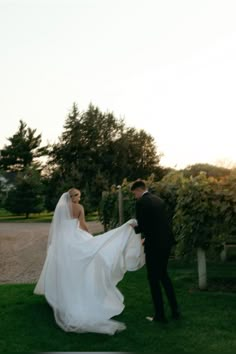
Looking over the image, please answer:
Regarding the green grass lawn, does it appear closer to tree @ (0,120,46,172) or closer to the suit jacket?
the suit jacket

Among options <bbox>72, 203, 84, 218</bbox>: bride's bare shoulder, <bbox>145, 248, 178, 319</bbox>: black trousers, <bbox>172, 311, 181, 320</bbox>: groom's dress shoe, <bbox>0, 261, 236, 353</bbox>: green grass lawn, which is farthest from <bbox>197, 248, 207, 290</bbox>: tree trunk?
<bbox>72, 203, 84, 218</bbox>: bride's bare shoulder

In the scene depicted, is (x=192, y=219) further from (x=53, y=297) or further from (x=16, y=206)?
(x=16, y=206)

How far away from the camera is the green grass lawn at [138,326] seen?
6.32 m

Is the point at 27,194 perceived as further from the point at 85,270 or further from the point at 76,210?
the point at 85,270

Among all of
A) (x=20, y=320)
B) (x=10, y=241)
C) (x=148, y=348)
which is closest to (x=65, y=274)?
(x=20, y=320)

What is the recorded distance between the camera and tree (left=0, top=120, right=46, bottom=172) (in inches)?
2596

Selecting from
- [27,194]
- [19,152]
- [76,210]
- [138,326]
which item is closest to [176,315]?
[138,326]

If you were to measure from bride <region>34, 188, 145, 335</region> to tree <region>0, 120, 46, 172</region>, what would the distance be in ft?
188

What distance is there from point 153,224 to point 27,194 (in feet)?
144

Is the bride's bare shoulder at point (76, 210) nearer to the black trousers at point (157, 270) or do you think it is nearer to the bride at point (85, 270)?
the bride at point (85, 270)

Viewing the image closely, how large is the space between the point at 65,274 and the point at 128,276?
4285 millimetres

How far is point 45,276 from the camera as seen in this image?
853 centimetres

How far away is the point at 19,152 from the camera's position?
6594cm

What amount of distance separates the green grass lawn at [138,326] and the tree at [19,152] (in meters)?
56.5
